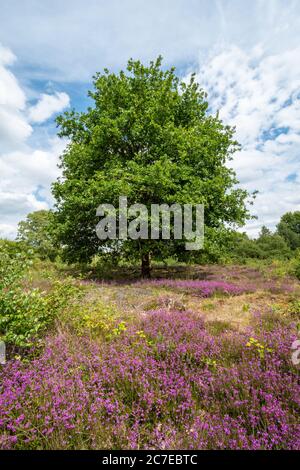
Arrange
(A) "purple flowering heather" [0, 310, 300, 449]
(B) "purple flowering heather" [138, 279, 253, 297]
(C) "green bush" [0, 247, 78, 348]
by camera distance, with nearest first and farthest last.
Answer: (A) "purple flowering heather" [0, 310, 300, 449] → (C) "green bush" [0, 247, 78, 348] → (B) "purple flowering heather" [138, 279, 253, 297]

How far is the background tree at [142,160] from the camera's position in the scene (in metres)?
12.2

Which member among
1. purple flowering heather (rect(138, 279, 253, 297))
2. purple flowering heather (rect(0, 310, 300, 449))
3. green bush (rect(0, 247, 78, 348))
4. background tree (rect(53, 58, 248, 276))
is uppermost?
background tree (rect(53, 58, 248, 276))

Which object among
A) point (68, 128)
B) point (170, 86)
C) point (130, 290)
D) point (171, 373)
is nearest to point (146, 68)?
point (170, 86)

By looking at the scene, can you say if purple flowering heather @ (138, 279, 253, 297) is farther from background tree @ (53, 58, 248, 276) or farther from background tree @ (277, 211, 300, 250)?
background tree @ (277, 211, 300, 250)

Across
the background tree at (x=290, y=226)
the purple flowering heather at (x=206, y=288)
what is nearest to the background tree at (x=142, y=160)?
the purple flowering heather at (x=206, y=288)

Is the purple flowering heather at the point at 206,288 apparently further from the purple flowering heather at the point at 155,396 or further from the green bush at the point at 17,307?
the green bush at the point at 17,307

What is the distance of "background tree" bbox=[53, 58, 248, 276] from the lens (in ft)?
40.1

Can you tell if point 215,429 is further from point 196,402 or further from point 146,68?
point 146,68

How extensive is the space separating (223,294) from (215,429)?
728cm

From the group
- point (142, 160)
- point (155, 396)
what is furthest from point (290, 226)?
point (155, 396)

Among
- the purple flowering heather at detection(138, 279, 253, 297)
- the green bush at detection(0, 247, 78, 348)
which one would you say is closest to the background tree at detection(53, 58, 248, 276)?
the purple flowering heather at detection(138, 279, 253, 297)

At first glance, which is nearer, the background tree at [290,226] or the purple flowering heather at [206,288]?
the purple flowering heather at [206,288]

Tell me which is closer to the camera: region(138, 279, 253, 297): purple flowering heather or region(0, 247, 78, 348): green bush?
region(0, 247, 78, 348): green bush

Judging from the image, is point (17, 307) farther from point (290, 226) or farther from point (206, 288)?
point (290, 226)
